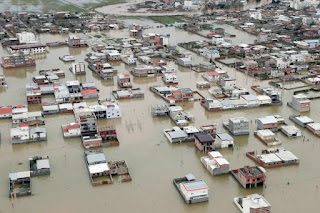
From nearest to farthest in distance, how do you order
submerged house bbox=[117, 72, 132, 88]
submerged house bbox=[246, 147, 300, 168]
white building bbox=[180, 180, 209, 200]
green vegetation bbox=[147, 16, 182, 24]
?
white building bbox=[180, 180, 209, 200] < submerged house bbox=[246, 147, 300, 168] < submerged house bbox=[117, 72, 132, 88] < green vegetation bbox=[147, 16, 182, 24]

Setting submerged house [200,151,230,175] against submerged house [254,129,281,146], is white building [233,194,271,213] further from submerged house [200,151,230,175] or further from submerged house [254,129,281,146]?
submerged house [254,129,281,146]

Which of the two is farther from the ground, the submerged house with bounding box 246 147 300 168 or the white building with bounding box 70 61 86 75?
the white building with bounding box 70 61 86 75

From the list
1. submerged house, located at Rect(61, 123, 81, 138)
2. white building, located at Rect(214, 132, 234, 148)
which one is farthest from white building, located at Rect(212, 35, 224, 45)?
submerged house, located at Rect(61, 123, 81, 138)

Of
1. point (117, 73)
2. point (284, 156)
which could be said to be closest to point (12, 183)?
point (284, 156)

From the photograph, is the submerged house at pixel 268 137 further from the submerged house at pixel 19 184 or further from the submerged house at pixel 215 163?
the submerged house at pixel 19 184

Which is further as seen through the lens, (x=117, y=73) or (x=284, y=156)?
(x=117, y=73)

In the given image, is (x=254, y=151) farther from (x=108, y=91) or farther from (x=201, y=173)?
(x=108, y=91)

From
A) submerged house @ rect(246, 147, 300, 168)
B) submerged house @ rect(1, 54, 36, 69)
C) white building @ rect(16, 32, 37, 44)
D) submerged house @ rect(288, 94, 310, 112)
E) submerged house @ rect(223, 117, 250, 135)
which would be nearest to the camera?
submerged house @ rect(246, 147, 300, 168)

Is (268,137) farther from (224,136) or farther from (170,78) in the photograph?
(170,78)

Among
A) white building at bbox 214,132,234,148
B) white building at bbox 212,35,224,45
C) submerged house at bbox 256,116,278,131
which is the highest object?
white building at bbox 212,35,224,45
